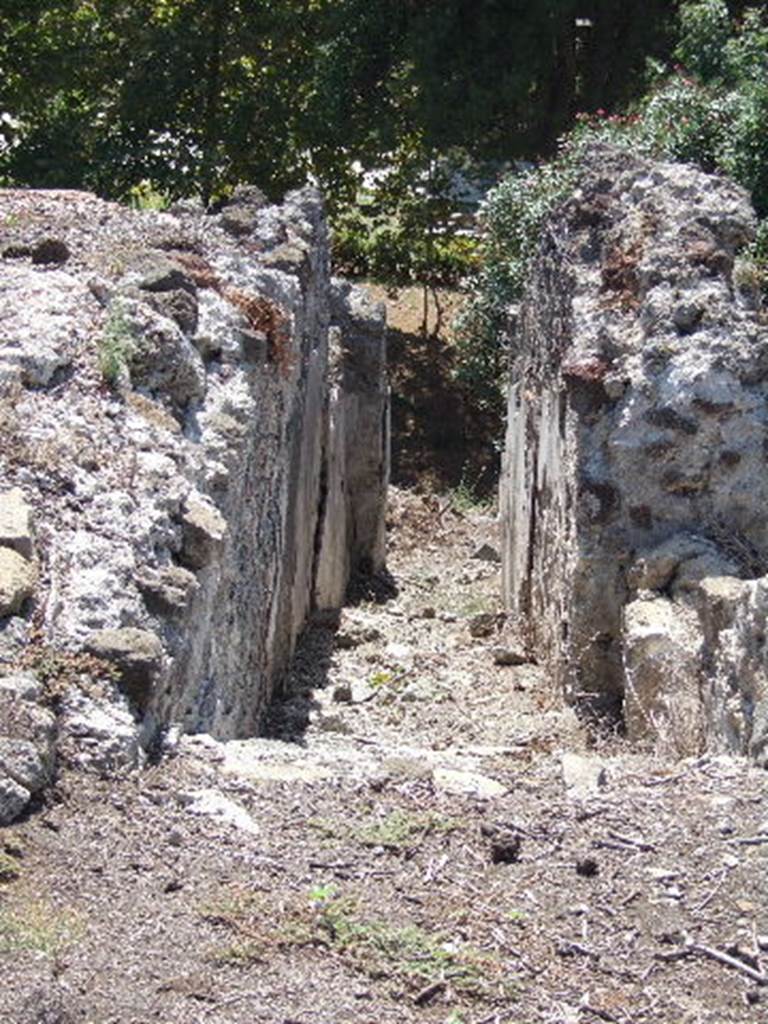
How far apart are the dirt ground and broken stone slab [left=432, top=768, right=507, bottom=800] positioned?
0.02 metres

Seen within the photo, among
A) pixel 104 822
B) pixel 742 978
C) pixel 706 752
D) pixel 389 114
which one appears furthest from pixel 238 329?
pixel 389 114

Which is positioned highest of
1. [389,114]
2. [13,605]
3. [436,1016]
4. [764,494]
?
[389,114]

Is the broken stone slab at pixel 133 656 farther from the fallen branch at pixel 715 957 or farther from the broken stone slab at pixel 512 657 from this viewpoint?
the broken stone slab at pixel 512 657

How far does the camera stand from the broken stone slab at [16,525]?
6102 mm

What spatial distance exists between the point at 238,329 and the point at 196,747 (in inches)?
136

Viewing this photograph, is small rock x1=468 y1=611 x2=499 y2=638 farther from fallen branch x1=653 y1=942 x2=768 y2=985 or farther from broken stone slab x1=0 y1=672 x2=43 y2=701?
fallen branch x1=653 y1=942 x2=768 y2=985

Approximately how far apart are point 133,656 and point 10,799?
40.0 inches

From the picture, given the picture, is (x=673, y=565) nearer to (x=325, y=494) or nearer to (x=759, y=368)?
(x=759, y=368)

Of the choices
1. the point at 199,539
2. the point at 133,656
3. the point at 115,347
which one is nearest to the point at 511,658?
the point at 115,347

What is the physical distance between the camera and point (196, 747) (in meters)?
5.97

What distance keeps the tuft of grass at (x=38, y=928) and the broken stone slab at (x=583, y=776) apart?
6.06ft

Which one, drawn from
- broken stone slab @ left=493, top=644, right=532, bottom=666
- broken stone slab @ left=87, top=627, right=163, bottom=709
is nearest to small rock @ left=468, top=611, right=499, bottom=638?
broken stone slab @ left=493, top=644, right=532, bottom=666

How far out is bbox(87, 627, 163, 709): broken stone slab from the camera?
18.9 ft

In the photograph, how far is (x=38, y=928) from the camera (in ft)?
14.2
